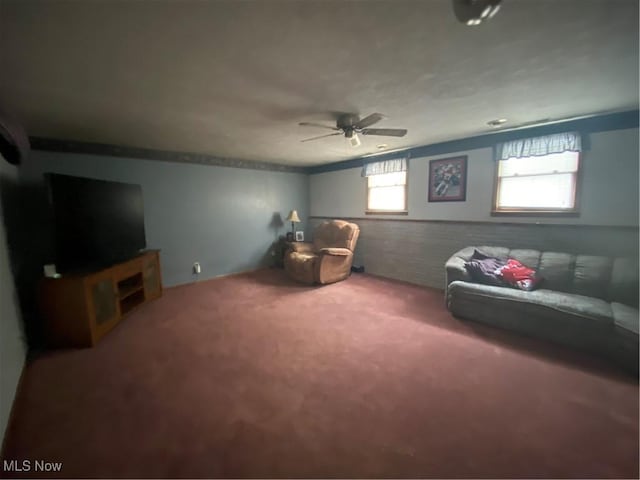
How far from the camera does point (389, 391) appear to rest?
1763 mm

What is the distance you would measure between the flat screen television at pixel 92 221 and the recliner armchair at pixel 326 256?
2.24 metres

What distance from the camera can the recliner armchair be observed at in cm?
410

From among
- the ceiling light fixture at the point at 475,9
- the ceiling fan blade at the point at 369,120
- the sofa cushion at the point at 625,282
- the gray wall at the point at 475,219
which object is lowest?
the sofa cushion at the point at 625,282

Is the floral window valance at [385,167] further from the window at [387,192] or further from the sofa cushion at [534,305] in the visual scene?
the sofa cushion at [534,305]

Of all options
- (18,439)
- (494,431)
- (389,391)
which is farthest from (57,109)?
(494,431)

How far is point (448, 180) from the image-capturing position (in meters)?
3.77

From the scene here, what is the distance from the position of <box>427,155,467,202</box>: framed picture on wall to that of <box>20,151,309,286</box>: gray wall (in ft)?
9.31

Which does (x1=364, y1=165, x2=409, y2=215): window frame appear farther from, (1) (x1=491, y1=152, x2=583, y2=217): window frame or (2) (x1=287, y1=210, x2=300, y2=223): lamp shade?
(2) (x1=287, y1=210, x2=300, y2=223): lamp shade

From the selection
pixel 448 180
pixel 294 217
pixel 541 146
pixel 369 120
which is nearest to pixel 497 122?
pixel 541 146

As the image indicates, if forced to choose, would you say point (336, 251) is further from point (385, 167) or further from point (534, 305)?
point (534, 305)

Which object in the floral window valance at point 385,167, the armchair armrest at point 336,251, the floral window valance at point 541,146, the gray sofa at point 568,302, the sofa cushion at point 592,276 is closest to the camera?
the gray sofa at point 568,302

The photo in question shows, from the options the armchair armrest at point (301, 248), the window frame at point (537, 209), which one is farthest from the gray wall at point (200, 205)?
the window frame at point (537, 209)

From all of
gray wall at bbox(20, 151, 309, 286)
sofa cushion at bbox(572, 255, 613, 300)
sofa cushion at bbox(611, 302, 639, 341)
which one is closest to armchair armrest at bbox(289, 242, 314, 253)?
gray wall at bbox(20, 151, 309, 286)

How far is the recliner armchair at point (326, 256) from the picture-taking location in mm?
4102
